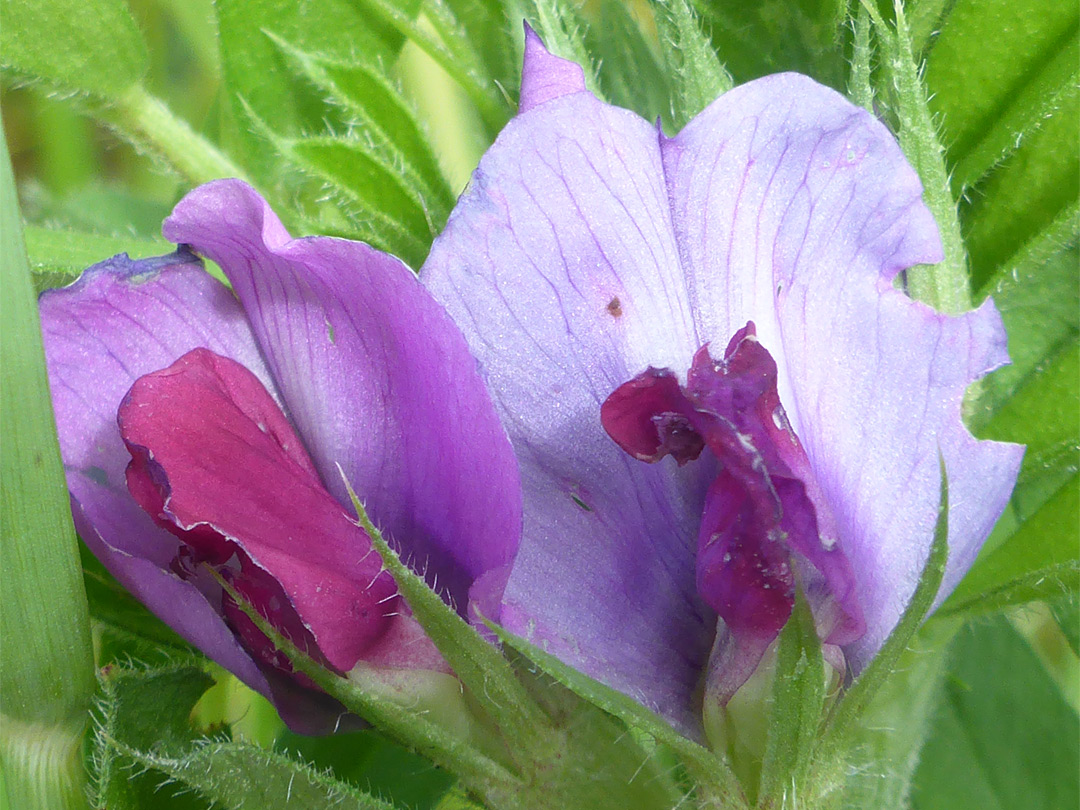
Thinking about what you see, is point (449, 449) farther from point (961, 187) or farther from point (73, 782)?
point (961, 187)

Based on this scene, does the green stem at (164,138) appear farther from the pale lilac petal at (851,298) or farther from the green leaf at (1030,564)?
the green leaf at (1030,564)

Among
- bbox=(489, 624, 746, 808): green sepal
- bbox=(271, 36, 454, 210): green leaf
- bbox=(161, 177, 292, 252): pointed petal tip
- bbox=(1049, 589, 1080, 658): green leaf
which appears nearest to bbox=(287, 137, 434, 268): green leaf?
bbox=(271, 36, 454, 210): green leaf

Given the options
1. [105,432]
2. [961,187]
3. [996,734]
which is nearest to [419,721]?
[105,432]

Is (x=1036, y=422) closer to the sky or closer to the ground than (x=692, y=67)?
closer to the ground

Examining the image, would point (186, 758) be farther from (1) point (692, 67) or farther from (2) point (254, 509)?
(1) point (692, 67)

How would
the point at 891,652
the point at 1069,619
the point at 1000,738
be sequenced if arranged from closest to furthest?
the point at 891,652, the point at 1069,619, the point at 1000,738

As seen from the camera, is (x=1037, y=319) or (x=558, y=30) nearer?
(x=558, y=30)

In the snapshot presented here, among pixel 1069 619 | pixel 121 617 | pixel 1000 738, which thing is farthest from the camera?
pixel 1000 738

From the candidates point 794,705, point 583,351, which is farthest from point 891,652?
point 583,351
